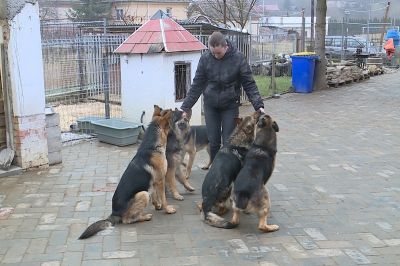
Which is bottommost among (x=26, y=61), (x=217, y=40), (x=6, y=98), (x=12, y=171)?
(x=12, y=171)

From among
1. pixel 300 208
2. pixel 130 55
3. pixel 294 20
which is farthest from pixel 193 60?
pixel 294 20

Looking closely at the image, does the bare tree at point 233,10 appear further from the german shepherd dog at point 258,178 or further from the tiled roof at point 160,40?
the german shepherd dog at point 258,178

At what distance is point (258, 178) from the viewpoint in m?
4.79

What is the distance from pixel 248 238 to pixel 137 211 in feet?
3.96

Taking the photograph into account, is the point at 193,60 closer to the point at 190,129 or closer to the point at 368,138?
the point at 190,129

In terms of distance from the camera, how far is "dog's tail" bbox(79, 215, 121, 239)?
184 inches

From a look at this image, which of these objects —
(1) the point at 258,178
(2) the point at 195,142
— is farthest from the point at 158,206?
(2) the point at 195,142

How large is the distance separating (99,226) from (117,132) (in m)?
3.77

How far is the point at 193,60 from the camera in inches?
368

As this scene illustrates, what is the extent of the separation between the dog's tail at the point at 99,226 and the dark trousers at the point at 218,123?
1750 millimetres

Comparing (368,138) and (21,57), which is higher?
(21,57)

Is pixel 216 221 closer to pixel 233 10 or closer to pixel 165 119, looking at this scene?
pixel 165 119

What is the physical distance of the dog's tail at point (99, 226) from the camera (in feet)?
15.3

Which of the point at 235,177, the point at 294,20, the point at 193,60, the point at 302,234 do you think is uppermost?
the point at 294,20
